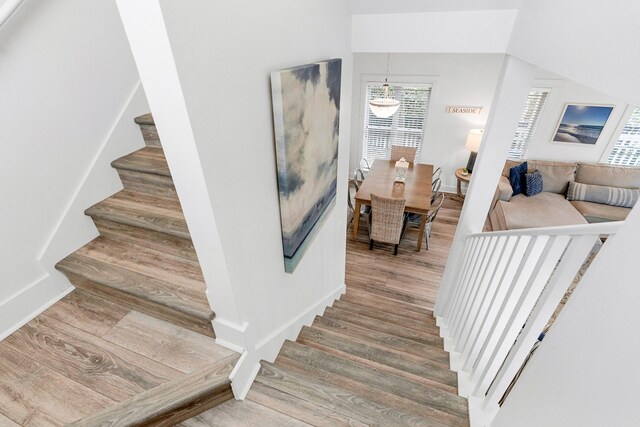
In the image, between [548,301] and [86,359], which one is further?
[86,359]

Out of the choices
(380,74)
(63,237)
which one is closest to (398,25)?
(63,237)

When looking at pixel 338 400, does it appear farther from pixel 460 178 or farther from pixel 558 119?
pixel 558 119

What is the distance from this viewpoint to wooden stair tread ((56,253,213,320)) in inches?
55.1

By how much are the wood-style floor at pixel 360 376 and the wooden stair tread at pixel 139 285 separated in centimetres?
47

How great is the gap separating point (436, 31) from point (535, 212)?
3418 millimetres

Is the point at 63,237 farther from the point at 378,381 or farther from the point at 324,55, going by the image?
the point at 378,381

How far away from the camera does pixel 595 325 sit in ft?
2.08

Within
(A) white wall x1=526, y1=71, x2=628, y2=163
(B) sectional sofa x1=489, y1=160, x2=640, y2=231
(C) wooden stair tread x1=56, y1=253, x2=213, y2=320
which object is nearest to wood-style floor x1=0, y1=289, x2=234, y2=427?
(C) wooden stair tread x1=56, y1=253, x2=213, y2=320

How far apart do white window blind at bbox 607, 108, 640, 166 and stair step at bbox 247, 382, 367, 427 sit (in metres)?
6.02

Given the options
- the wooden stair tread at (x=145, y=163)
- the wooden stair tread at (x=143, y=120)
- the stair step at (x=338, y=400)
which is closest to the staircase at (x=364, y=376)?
the stair step at (x=338, y=400)

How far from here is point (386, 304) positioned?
329cm

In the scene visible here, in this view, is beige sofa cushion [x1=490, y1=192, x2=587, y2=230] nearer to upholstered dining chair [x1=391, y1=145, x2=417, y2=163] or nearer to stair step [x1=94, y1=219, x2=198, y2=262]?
upholstered dining chair [x1=391, y1=145, x2=417, y2=163]

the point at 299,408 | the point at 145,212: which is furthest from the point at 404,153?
the point at 299,408

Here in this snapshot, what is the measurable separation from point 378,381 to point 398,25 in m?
2.26
